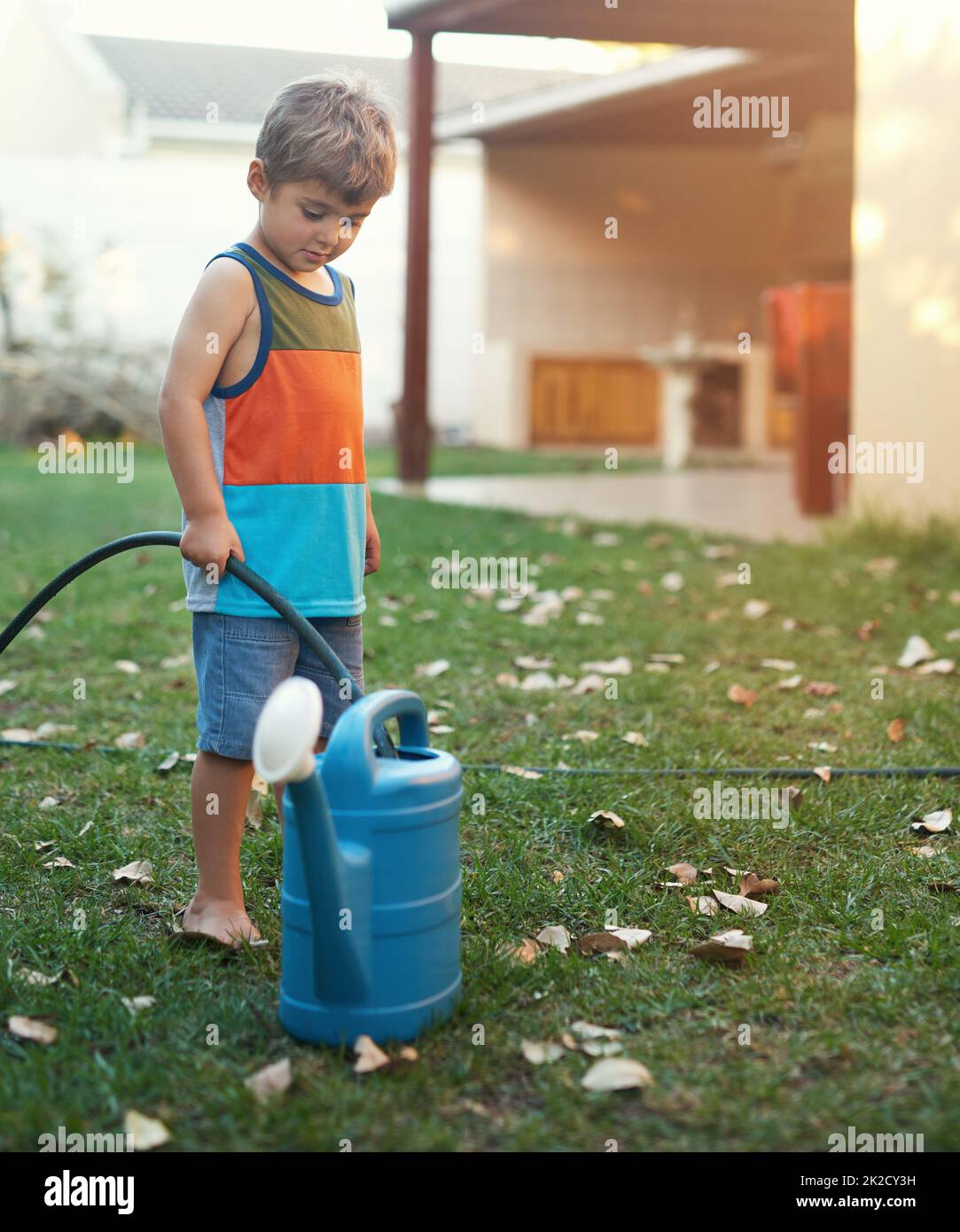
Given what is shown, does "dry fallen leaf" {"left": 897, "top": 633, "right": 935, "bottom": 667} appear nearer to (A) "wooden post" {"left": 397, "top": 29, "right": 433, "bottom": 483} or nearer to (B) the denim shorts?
(B) the denim shorts

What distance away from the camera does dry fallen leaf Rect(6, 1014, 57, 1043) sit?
65.5 inches

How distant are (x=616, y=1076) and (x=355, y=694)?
2.05 feet

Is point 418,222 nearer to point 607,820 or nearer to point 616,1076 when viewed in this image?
point 607,820

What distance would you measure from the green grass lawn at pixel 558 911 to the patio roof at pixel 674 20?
157 inches

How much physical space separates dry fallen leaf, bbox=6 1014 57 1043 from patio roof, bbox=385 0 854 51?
20.9ft

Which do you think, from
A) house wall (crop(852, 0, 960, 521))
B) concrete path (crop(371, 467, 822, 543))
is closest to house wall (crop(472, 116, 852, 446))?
concrete path (crop(371, 467, 822, 543))

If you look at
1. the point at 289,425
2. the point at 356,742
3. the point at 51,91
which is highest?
the point at 51,91

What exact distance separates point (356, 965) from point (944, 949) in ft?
2.92

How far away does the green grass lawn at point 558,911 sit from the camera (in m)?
1.52

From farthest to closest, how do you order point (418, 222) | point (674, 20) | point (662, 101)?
1. point (662, 101)
2. point (418, 222)
3. point (674, 20)

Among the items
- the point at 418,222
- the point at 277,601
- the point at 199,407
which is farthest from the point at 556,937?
the point at 418,222

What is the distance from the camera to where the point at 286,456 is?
1979 millimetres

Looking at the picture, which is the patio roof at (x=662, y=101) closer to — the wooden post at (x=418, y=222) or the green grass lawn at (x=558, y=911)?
the wooden post at (x=418, y=222)

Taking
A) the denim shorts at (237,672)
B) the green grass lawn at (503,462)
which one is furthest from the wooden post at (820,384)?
the denim shorts at (237,672)
